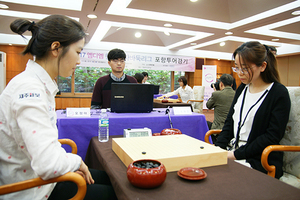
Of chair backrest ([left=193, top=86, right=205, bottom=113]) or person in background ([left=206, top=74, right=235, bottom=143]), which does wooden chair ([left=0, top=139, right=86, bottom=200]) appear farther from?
chair backrest ([left=193, top=86, right=205, bottom=113])

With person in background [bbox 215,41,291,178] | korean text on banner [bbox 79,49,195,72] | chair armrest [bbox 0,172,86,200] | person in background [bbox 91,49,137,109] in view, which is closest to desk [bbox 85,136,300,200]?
chair armrest [bbox 0,172,86,200]

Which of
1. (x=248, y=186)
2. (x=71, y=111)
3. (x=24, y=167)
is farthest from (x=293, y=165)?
(x=71, y=111)

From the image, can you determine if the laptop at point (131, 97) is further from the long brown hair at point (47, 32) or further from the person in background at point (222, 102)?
the person in background at point (222, 102)

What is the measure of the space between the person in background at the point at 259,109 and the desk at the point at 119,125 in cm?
45

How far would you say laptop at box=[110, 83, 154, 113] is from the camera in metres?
1.80

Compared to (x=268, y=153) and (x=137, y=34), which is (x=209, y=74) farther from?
(x=268, y=153)

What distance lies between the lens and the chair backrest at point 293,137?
1338mm

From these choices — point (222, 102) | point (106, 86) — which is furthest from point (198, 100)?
point (106, 86)

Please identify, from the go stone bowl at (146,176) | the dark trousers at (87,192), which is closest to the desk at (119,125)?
the dark trousers at (87,192)

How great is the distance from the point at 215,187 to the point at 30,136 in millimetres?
676

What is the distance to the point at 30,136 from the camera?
69 centimetres

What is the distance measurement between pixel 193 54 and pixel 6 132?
27.1ft

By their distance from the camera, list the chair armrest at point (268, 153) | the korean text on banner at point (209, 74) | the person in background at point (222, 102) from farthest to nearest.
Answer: the korean text on banner at point (209, 74) → the person in background at point (222, 102) → the chair armrest at point (268, 153)

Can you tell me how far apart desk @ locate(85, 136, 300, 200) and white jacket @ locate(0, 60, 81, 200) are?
0.25m
